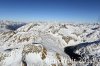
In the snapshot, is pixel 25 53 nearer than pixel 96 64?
No

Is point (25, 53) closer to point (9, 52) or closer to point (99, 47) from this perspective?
point (9, 52)

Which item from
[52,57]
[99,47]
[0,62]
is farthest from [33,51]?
[99,47]

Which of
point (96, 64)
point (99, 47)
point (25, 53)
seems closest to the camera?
point (96, 64)

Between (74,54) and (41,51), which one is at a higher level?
(41,51)

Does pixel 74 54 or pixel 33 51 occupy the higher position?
pixel 33 51

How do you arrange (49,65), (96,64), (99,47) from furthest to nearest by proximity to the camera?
(99,47), (49,65), (96,64)

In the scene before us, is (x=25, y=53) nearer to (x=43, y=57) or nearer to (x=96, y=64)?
(x=43, y=57)

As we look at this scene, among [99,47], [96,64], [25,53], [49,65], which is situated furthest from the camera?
[99,47]

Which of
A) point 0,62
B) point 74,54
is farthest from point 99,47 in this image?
point 0,62

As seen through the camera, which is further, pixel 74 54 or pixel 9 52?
pixel 74 54
